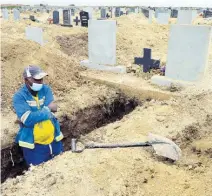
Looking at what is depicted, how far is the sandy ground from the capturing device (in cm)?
300

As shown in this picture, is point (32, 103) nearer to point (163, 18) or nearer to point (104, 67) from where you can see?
point (104, 67)

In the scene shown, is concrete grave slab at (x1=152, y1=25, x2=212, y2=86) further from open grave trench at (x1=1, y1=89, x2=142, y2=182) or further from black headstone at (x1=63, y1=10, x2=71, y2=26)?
black headstone at (x1=63, y1=10, x2=71, y2=26)

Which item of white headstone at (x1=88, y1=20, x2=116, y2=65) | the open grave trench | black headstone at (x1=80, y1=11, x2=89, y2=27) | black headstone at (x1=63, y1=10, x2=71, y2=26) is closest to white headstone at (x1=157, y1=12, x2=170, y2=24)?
black headstone at (x1=80, y1=11, x2=89, y2=27)

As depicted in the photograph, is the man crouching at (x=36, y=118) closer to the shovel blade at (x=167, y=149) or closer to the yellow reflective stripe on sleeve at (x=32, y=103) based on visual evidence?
the yellow reflective stripe on sleeve at (x=32, y=103)

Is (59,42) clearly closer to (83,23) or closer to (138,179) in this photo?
(83,23)

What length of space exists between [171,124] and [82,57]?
5740 mm

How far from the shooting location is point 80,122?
621 centimetres

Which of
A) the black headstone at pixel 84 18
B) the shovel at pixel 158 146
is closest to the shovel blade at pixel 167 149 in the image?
the shovel at pixel 158 146

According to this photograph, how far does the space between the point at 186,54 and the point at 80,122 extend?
2641 millimetres

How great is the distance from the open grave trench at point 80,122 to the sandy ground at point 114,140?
0.16m

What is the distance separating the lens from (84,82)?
7.21 m

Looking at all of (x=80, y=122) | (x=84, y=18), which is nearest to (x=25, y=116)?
(x=80, y=122)

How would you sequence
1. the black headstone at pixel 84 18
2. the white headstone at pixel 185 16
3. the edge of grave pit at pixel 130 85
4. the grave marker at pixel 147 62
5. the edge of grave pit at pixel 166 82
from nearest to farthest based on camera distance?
1. the edge of grave pit at pixel 130 85
2. the edge of grave pit at pixel 166 82
3. the grave marker at pixel 147 62
4. the white headstone at pixel 185 16
5. the black headstone at pixel 84 18

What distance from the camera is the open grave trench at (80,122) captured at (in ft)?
16.9
